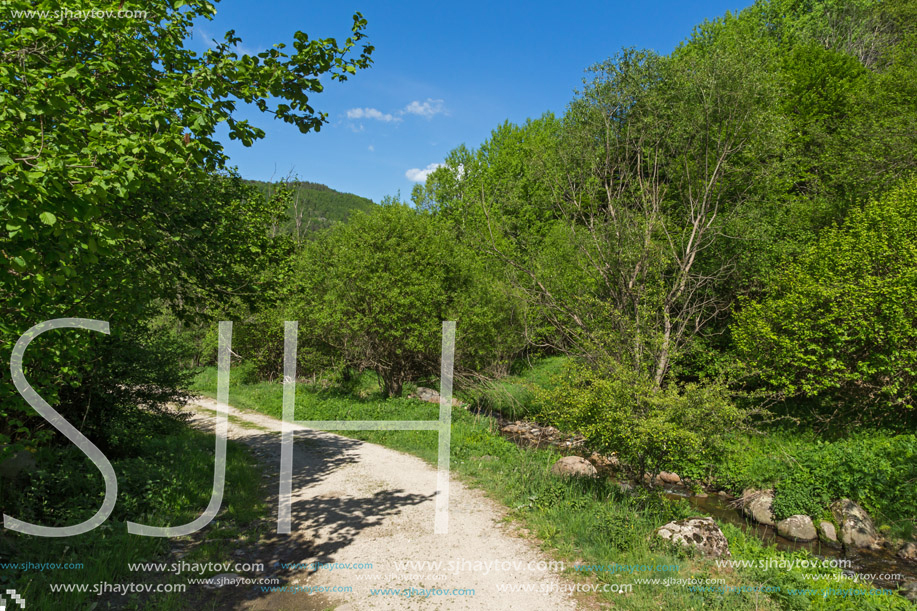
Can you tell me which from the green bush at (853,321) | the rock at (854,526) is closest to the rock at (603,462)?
the rock at (854,526)

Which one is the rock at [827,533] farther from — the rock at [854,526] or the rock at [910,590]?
the rock at [910,590]

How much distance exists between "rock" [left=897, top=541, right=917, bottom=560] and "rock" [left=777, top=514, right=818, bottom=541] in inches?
52.0

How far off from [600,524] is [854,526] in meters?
7.20

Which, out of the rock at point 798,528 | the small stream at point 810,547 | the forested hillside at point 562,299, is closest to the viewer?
the forested hillside at point 562,299

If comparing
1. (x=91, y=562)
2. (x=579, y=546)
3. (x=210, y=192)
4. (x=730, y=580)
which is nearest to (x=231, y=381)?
(x=210, y=192)

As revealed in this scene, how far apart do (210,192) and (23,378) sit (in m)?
4.11

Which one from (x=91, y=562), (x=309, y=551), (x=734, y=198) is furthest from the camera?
(x=734, y=198)

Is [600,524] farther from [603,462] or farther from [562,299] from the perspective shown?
[562,299]

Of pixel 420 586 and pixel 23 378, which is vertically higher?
pixel 23 378

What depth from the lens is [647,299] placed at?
11.8 m

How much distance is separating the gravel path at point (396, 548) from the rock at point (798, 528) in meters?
6.95

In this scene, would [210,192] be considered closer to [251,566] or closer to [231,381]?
[251,566]

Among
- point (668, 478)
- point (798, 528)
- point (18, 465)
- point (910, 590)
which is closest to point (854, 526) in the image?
point (798, 528)

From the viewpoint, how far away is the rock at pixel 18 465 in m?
5.52
